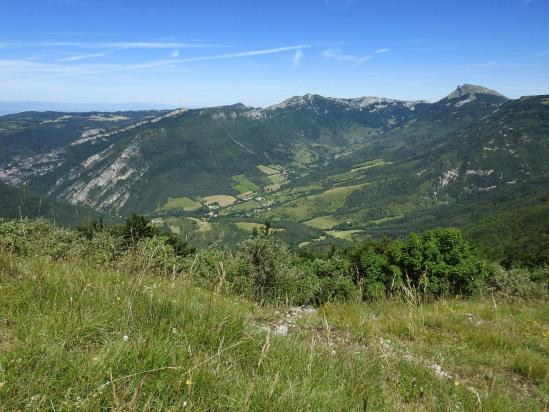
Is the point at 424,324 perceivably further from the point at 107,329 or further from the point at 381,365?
the point at 107,329

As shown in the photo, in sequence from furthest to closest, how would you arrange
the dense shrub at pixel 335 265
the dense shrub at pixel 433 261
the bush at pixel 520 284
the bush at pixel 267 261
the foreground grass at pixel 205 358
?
1. the dense shrub at pixel 433 261
2. the bush at pixel 267 261
3. the bush at pixel 520 284
4. the dense shrub at pixel 335 265
5. the foreground grass at pixel 205 358

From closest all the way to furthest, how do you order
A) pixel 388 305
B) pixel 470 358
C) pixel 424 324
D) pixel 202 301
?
pixel 202 301 → pixel 470 358 → pixel 424 324 → pixel 388 305

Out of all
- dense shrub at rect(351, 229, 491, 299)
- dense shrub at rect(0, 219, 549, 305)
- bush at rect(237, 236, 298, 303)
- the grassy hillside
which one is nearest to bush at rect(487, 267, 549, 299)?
dense shrub at rect(0, 219, 549, 305)

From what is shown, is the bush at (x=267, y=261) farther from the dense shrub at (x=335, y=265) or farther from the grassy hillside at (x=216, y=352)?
the grassy hillside at (x=216, y=352)

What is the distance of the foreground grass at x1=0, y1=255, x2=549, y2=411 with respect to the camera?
2896 millimetres

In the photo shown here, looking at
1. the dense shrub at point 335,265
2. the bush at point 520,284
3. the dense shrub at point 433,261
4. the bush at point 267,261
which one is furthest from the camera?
the dense shrub at point 433,261

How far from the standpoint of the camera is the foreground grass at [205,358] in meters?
2.90

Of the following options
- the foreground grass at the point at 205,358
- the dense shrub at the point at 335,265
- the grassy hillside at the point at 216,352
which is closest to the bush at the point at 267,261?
the dense shrub at the point at 335,265

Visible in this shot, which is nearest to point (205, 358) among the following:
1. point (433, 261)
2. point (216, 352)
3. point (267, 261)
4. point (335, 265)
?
point (216, 352)

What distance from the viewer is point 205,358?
3.68 meters

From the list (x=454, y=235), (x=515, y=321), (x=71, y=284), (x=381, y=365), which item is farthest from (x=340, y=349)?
(x=454, y=235)

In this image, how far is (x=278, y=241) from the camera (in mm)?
31312

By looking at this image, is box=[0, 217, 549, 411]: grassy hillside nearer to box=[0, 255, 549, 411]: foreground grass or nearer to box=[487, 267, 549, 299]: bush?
box=[0, 255, 549, 411]: foreground grass

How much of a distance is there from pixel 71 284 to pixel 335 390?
3.47 metres
